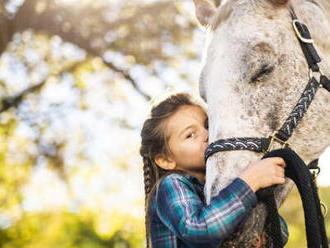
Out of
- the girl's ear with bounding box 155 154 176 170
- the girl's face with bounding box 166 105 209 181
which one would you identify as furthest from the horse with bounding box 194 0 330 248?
the girl's ear with bounding box 155 154 176 170

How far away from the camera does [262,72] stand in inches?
73.7

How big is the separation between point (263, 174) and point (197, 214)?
35 centimetres

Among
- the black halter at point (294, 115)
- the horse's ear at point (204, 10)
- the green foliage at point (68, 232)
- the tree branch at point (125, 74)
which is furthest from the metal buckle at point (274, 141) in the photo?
the green foliage at point (68, 232)

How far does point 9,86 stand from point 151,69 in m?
3.68

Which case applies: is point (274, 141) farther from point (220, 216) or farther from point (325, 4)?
point (325, 4)

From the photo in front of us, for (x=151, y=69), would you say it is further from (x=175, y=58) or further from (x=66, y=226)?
(x=66, y=226)

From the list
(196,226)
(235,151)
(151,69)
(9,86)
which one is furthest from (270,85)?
(9,86)

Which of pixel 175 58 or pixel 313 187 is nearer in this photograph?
pixel 313 187

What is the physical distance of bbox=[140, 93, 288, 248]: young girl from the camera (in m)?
1.55

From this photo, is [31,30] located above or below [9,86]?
above

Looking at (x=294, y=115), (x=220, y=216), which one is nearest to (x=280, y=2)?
(x=294, y=115)

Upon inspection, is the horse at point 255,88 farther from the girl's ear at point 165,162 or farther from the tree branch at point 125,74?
the tree branch at point 125,74

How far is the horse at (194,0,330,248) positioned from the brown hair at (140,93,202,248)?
34 centimetres

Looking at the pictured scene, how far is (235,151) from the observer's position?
1.68 meters
